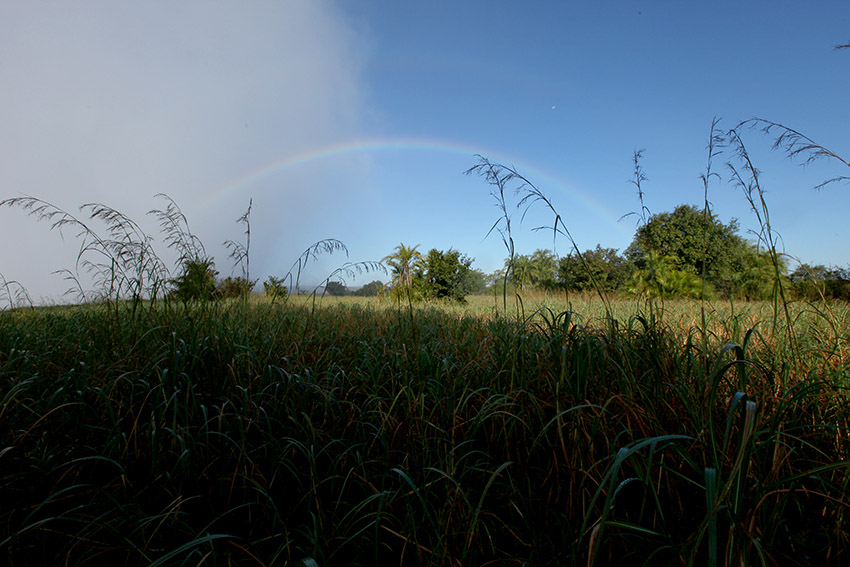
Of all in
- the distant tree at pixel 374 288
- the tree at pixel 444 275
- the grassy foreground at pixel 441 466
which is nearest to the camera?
the grassy foreground at pixel 441 466

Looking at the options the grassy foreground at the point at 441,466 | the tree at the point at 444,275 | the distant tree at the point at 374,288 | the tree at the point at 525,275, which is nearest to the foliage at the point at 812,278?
the grassy foreground at the point at 441,466

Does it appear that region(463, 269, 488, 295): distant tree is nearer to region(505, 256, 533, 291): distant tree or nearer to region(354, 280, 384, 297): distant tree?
region(354, 280, 384, 297): distant tree

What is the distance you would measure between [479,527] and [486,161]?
2.15m

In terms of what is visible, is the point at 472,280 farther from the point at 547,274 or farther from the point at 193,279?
the point at 193,279

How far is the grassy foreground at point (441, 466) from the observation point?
106cm

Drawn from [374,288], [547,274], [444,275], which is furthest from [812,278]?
[547,274]

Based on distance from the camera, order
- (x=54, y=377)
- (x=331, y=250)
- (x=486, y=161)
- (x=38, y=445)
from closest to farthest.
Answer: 1. (x=38, y=445)
2. (x=54, y=377)
3. (x=486, y=161)
4. (x=331, y=250)

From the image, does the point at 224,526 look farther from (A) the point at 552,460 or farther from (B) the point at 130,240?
(B) the point at 130,240

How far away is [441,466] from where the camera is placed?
137 centimetres

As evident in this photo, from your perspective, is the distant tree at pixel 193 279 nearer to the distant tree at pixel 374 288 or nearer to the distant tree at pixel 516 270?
the distant tree at pixel 374 288

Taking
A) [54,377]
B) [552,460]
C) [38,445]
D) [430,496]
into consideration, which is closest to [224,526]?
[430,496]

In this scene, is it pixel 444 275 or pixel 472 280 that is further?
pixel 472 280

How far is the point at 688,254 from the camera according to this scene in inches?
888

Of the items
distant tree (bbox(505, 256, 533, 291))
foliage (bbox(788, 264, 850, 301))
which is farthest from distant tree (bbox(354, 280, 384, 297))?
foliage (bbox(788, 264, 850, 301))
